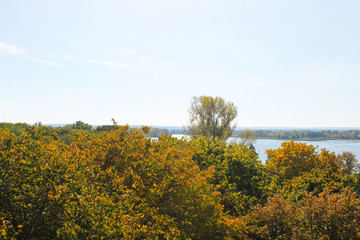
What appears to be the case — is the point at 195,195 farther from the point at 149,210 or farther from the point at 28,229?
the point at 28,229

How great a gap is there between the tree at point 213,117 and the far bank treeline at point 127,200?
61.7ft

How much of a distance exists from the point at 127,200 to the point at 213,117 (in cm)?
2582

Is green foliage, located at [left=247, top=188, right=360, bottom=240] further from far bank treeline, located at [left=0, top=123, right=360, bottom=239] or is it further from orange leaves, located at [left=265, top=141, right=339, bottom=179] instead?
orange leaves, located at [left=265, top=141, right=339, bottom=179]

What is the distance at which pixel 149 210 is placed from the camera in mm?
5469

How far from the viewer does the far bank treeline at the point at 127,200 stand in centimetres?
441

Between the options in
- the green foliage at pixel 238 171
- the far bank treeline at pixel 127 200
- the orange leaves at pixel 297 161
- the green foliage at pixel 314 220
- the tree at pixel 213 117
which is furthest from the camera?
the tree at pixel 213 117

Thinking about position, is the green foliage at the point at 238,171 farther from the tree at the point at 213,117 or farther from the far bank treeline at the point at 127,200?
the tree at the point at 213,117

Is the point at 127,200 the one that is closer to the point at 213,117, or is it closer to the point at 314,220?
the point at 314,220

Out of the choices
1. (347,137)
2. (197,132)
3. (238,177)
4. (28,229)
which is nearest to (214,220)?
(28,229)

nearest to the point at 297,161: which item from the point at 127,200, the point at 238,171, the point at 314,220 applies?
the point at 238,171

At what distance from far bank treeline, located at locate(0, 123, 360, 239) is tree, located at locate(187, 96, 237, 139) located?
1882cm

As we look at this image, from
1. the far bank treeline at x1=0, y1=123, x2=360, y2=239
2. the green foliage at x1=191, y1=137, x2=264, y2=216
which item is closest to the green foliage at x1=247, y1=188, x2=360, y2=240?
the far bank treeline at x1=0, y1=123, x2=360, y2=239

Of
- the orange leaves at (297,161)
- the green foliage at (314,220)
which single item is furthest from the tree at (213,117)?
the green foliage at (314,220)

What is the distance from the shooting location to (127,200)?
511 centimetres
